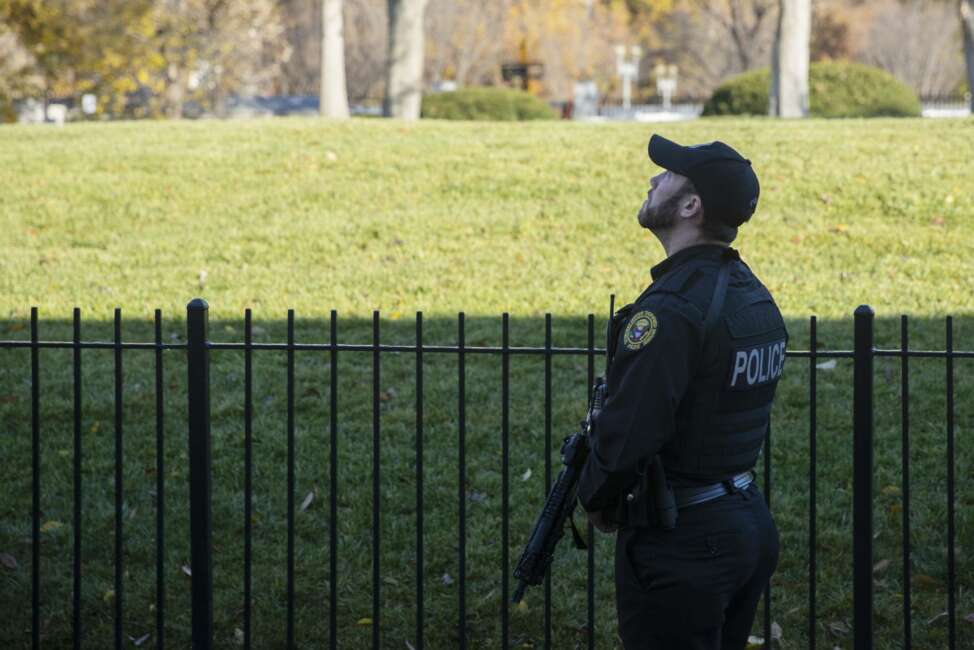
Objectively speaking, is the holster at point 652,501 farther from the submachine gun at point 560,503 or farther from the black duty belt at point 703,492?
the submachine gun at point 560,503

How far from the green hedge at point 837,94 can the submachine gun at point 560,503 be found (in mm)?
20104

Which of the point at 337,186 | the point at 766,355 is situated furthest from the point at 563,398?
the point at 337,186

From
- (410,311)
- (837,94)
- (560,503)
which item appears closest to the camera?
(560,503)

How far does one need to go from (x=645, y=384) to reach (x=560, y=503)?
0.51 meters

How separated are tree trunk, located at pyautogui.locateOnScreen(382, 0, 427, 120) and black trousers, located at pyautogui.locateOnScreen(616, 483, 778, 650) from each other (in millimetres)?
21211

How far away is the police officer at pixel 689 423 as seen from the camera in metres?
3.21

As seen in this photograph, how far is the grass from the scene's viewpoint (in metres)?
5.99

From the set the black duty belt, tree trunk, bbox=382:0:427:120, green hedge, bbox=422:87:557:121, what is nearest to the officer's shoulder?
the black duty belt

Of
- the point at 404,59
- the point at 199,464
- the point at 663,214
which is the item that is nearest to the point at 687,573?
the point at 663,214

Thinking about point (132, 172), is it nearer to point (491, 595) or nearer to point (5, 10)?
point (5, 10)

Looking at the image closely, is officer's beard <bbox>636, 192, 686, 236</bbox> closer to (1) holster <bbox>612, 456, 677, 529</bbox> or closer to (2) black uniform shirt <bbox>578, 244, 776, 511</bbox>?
(2) black uniform shirt <bbox>578, 244, 776, 511</bbox>

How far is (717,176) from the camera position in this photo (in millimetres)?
3328

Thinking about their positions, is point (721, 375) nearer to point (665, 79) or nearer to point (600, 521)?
point (600, 521)

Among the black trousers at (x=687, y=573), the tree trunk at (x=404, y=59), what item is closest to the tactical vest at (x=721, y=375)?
the black trousers at (x=687, y=573)
